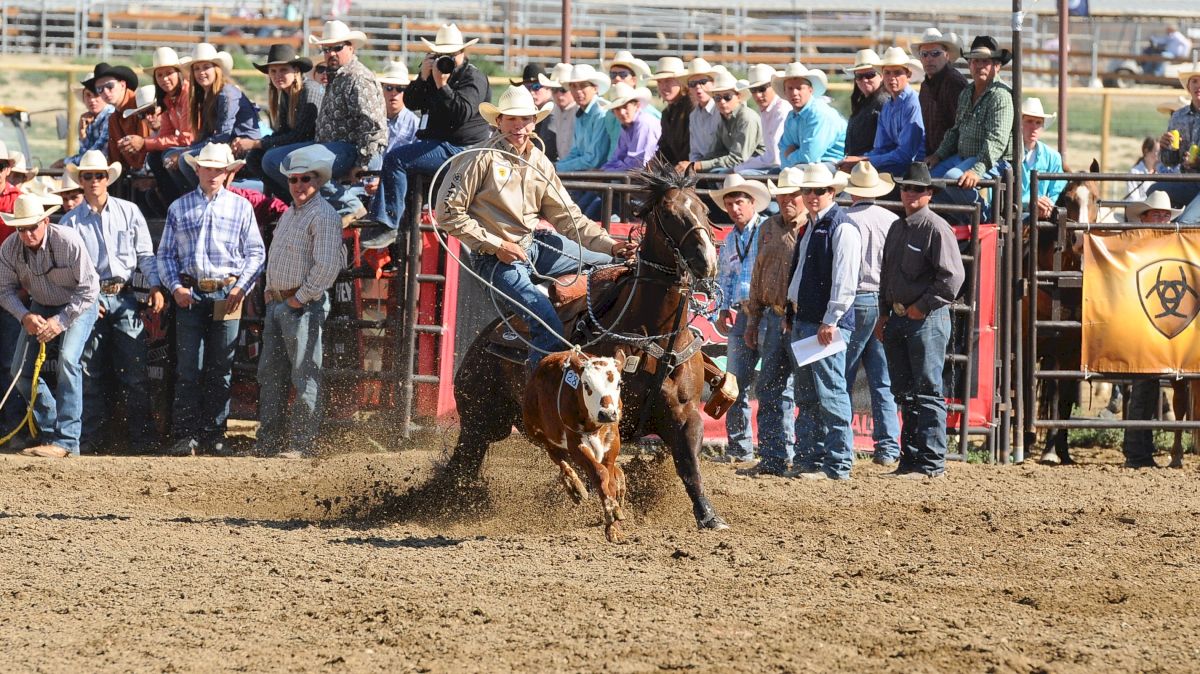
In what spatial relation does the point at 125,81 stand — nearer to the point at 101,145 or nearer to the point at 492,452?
the point at 101,145

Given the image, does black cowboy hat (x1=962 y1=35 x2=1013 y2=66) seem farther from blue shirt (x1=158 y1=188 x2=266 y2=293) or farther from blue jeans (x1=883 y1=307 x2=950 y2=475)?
blue shirt (x1=158 y1=188 x2=266 y2=293)

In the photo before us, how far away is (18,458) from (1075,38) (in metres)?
25.8

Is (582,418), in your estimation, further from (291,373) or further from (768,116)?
(768,116)

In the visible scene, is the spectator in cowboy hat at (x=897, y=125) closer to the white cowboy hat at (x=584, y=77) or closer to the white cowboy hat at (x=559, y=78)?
the white cowboy hat at (x=584, y=77)

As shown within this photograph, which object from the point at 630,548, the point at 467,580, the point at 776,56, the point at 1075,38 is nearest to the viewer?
the point at 467,580

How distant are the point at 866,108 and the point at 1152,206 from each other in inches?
93.2

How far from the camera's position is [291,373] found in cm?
1155

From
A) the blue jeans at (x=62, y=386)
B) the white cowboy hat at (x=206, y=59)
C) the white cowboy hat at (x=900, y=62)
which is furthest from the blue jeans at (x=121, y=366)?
the white cowboy hat at (x=900, y=62)

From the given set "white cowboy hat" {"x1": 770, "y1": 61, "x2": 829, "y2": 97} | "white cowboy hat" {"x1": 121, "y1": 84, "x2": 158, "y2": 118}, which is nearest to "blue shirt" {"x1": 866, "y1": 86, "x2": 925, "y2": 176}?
"white cowboy hat" {"x1": 770, "y1": 61, "x2": 829, "y2": 97}

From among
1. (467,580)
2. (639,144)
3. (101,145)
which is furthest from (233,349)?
(467,580)

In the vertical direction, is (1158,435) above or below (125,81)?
below

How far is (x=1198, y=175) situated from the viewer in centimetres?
1156

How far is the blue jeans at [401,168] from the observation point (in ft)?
36.4

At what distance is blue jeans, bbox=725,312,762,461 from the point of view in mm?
11180
